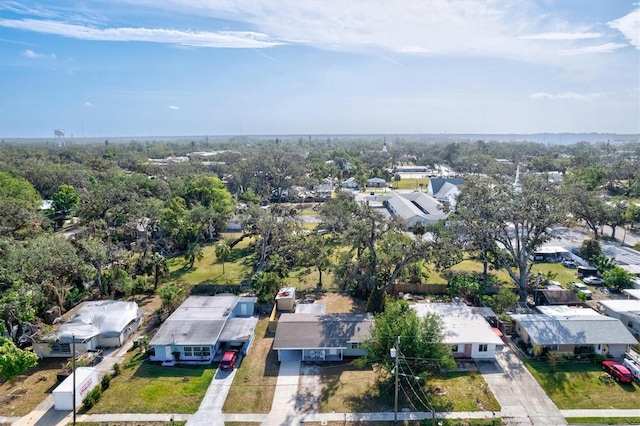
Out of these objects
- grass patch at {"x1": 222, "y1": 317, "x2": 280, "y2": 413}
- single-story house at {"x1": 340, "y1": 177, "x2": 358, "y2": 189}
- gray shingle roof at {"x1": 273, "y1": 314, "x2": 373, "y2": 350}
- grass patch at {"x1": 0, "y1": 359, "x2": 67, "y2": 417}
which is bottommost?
grass patch at {"x1": 0, "y1": 359, "x2": 67, "y2": 417}

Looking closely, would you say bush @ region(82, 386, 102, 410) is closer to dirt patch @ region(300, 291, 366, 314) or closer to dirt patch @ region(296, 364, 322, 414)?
dirt patch @ region(296, 364, 322, 414)

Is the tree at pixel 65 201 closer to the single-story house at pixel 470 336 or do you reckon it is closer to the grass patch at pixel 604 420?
the single-story house at pixel 470 336

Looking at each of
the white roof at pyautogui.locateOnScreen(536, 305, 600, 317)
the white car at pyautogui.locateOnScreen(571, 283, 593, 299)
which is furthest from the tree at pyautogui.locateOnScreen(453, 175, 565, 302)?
the white car at pyautogui.locateOnScreen(571, 283, 593, 299)

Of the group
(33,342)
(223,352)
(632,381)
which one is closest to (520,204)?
(632,381)

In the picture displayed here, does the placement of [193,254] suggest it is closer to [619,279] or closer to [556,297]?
[556,297]

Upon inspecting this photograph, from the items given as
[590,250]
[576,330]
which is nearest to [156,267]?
A: [576,330]

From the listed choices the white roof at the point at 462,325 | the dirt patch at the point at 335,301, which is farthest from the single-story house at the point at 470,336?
the dirt patch at the point at 335,301

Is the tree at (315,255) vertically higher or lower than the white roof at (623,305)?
higher
